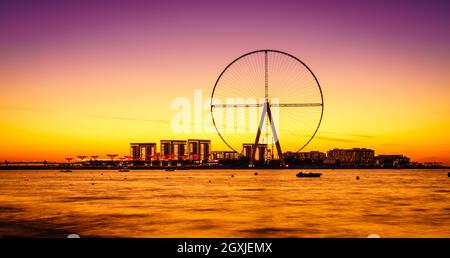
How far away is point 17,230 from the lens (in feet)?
118

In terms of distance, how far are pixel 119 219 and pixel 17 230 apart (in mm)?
8838

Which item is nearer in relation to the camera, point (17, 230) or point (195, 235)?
point (195, 235)

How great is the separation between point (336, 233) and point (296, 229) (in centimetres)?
331

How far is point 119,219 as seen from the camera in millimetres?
42719
